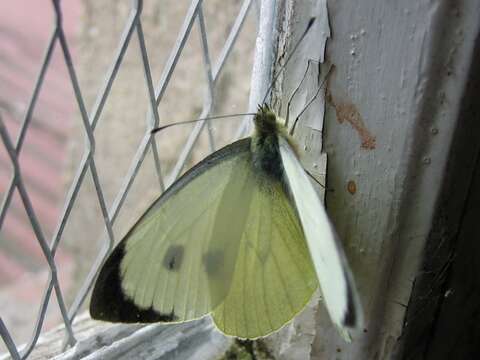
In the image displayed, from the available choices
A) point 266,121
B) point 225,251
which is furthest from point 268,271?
point 266,121

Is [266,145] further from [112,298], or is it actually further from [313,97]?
[112,298]

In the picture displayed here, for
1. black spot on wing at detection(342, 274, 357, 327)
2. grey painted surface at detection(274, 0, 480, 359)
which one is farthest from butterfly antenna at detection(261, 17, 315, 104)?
black spot on wing at detection(342, 274, 357, 327)

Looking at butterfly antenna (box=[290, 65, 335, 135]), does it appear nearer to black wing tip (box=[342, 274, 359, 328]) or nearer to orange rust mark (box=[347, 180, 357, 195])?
orange rust mark (box=[347, 180, 357, 195])

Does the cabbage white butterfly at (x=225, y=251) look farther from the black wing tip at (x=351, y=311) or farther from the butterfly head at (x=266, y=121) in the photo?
the black wing tip at (x=351, y=311)

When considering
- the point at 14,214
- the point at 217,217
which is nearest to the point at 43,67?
the point at 217,217

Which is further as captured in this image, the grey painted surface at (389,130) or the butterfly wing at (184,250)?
the butterfly wing at (184,250)

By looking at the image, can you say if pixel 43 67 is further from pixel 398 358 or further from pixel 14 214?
pixel 14 214

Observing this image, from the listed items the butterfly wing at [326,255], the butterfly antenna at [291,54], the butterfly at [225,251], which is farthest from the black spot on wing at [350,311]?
the butterfly antenna at [291,54]
